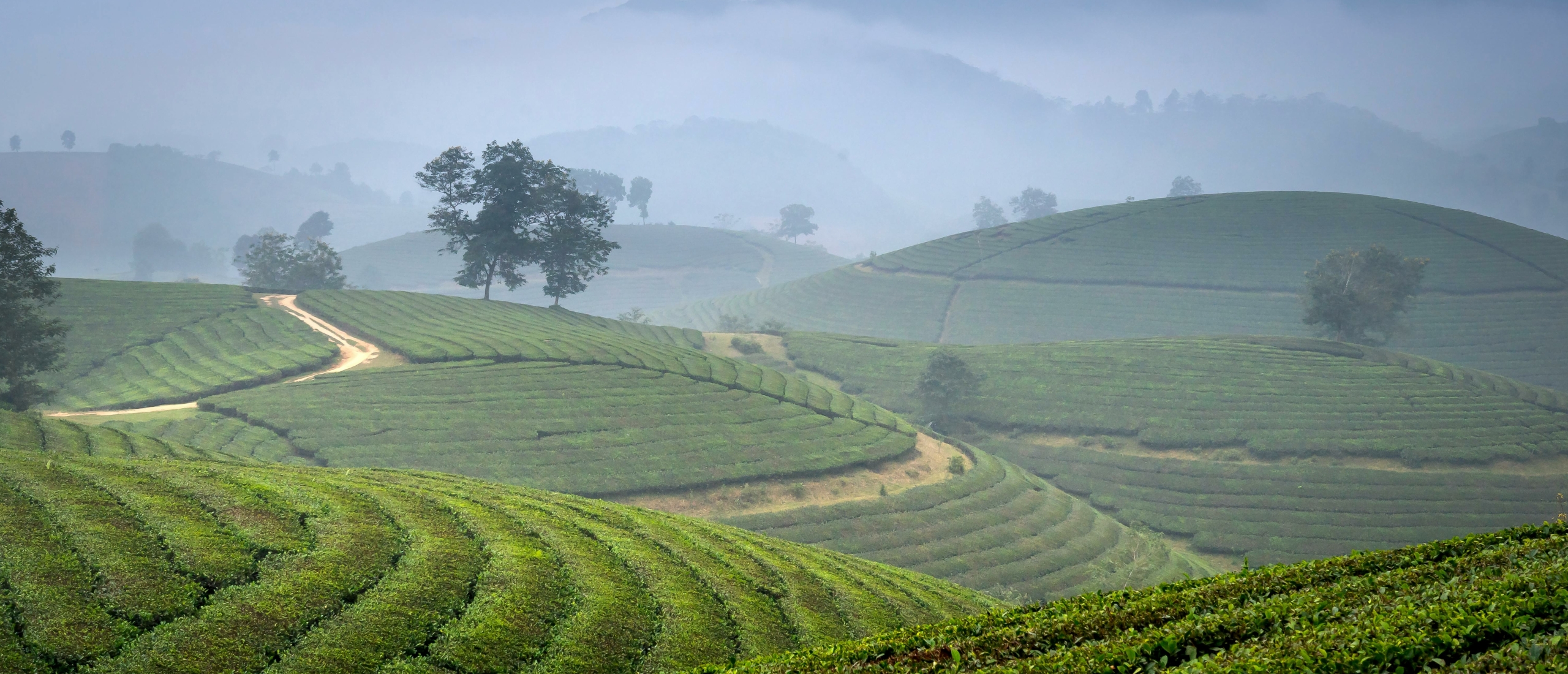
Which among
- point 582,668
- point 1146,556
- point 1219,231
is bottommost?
point 1146,556

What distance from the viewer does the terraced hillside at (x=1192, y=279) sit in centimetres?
9475

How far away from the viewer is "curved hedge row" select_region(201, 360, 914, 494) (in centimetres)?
3872

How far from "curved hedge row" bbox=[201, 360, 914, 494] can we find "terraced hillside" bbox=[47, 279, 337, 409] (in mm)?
3911

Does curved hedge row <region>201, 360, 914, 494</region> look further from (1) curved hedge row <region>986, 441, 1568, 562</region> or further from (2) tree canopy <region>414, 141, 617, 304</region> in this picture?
(2) tree canopy <region>414, 141, 617, 304</region>

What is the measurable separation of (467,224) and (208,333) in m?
24.3

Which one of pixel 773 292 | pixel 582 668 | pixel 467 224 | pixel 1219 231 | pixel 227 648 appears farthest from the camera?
pixel 773 292

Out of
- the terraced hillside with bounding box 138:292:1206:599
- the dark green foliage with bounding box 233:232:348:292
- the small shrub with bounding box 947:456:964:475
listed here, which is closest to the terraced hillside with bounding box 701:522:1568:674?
the terraced hillside with bounding box 138:292:1206:599

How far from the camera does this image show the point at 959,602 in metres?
20.8

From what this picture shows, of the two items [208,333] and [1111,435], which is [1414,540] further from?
[208,333]

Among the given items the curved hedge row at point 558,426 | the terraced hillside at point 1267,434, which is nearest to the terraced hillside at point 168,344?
the curved hedge row at point 558,426

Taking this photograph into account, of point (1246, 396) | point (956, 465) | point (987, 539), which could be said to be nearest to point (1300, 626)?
point (987, 539)

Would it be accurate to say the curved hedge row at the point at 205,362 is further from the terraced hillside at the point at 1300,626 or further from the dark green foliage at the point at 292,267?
the terraced hillside at the point at 1300,626

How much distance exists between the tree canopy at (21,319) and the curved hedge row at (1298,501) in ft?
187

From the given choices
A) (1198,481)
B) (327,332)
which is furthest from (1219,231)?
(327,332)
